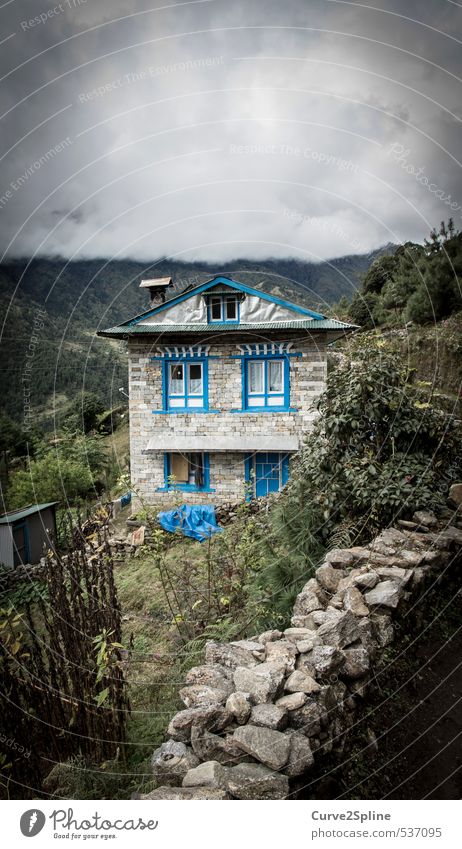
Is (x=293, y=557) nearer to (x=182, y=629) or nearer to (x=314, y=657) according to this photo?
(x=182, y=629)

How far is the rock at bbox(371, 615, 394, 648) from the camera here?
3025 mm

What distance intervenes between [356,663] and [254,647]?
2.35 feet

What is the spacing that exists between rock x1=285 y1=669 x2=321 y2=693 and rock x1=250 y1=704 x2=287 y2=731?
192mm

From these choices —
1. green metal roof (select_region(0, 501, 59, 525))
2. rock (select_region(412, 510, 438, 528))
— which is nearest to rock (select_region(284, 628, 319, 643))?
rock (select_region(412, 510, 438, 528))

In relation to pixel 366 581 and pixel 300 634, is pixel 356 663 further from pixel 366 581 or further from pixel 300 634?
pixel 366 581

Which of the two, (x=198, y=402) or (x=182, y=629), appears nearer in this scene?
(x=182, y=629)

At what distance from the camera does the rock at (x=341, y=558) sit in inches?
149

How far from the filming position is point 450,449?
4.64m

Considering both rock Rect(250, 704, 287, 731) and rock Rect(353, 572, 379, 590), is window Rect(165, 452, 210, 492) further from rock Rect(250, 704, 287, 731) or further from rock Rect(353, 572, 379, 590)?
rock Rect(250, 704, 287, 731)

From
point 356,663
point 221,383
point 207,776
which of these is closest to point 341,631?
point 356,663

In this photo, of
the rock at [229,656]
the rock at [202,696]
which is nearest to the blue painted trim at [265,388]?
the rock at [229,656]

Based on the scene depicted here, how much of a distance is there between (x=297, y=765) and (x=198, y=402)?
482 cm
